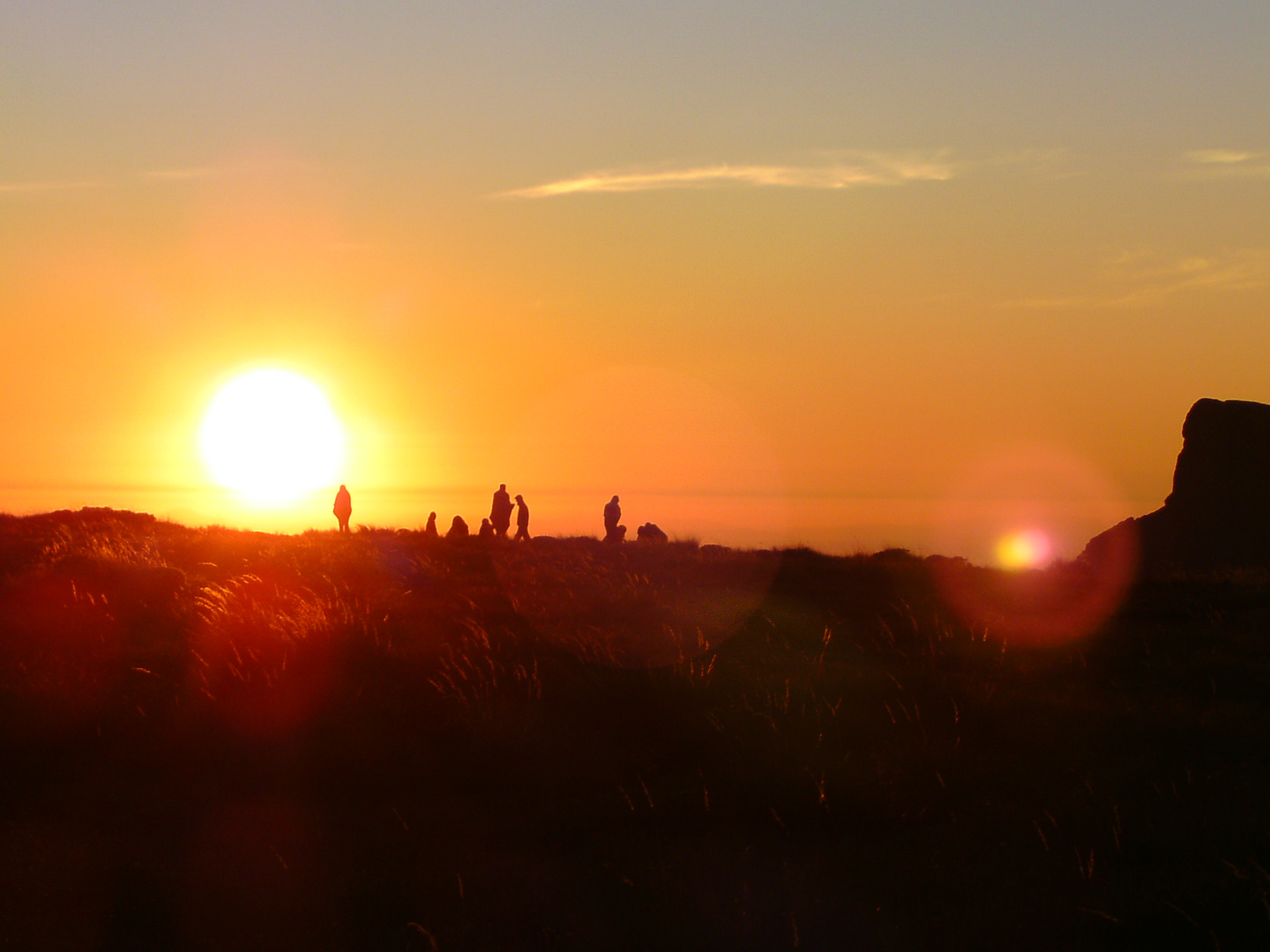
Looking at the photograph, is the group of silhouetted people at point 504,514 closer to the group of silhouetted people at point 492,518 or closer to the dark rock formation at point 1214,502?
the group of silhouetted people at point 492,518

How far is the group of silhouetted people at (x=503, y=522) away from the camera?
97.4ft

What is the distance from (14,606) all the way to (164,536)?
10666 millimetres

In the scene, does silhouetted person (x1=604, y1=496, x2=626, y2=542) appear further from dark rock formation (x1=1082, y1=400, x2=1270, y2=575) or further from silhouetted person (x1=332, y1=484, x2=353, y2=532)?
dark rock formation (x1=1082, y1=400, x2=1270, y2=575)

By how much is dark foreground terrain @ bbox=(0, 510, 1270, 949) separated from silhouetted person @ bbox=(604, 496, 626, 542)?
1813 centimetres

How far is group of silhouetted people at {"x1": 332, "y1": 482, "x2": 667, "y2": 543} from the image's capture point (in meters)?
29.7

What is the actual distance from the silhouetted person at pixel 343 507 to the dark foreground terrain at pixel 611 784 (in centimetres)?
1912

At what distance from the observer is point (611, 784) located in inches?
258

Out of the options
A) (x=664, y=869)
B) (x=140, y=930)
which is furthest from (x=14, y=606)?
(x=664, y=869)

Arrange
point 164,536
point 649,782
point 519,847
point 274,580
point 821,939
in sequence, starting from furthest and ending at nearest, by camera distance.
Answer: point 164,536 < point 274,580 < point 649,782 < point 519,847 < point 821,939

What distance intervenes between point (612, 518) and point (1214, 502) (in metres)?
18.2

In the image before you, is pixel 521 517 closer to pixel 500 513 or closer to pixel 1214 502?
pixel 500 513

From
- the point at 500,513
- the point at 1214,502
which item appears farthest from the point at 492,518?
the point at 1214,502

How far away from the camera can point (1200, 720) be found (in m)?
7.87

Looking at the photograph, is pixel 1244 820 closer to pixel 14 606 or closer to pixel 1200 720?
pixel 1200 720
